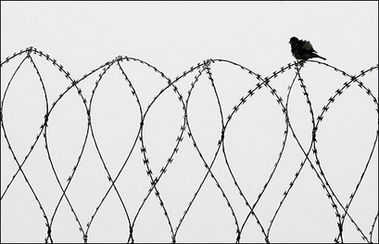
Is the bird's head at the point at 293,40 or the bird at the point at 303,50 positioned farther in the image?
the bird's head at the point at 293,40

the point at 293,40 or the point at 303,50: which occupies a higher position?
the point at 293,40

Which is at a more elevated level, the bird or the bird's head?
the bird's head

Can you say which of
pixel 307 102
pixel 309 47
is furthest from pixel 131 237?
pixel 309 47

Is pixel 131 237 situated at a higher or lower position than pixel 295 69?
lower

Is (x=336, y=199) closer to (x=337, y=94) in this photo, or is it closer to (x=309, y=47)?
(x=337, y=94)

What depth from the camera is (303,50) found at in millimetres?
6465

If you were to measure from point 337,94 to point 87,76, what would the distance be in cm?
188

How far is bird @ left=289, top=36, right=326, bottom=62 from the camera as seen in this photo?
6410 mm

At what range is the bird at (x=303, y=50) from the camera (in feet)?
21.0

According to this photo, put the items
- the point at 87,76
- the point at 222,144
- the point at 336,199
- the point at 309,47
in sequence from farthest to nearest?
the point at 309,47
the point at 87,76
the point at 222,144
the point at 336,199

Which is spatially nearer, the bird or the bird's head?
the bird

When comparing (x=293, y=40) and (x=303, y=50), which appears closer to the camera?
(x=303, y=50)

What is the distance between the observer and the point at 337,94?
201 inches

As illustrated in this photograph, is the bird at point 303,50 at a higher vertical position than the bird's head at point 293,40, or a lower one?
lower
